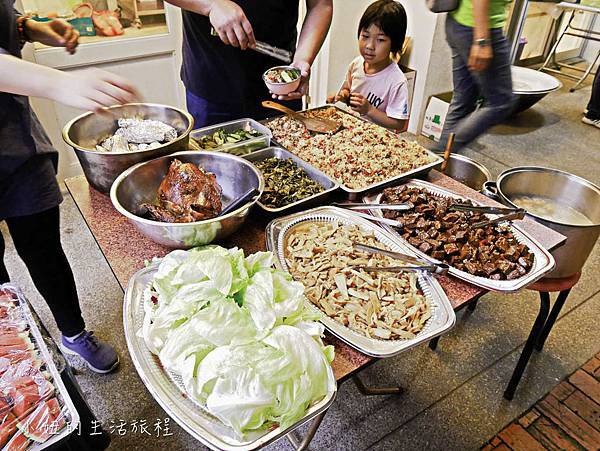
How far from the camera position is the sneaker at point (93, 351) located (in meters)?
2.02

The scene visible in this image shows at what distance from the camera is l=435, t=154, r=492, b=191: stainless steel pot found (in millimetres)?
2471

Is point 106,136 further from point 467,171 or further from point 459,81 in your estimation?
point 459,81

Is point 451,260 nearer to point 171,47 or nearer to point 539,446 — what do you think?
point 539,446

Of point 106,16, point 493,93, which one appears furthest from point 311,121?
point 106,16

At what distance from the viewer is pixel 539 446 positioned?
6.20 feet

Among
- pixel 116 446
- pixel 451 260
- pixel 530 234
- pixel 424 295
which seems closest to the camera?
pixel 424 295

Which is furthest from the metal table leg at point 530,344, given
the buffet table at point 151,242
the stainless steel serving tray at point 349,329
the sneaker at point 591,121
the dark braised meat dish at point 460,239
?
the sneaker at point 591,121

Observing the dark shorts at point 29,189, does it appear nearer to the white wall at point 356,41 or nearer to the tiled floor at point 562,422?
the tiled floor at point 562,422

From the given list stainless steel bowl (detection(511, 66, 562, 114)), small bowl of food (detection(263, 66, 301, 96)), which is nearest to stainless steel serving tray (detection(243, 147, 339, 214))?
small bowl of food (detection(263, 66, 301, 96))

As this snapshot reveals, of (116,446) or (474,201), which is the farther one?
(116,446)

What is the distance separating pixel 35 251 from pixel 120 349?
29.8 inches

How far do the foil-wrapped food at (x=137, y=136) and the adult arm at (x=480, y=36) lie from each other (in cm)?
209

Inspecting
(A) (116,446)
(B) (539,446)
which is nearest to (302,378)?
(A) (116,446)

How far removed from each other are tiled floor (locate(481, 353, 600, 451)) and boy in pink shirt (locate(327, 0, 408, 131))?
5.49 ft
